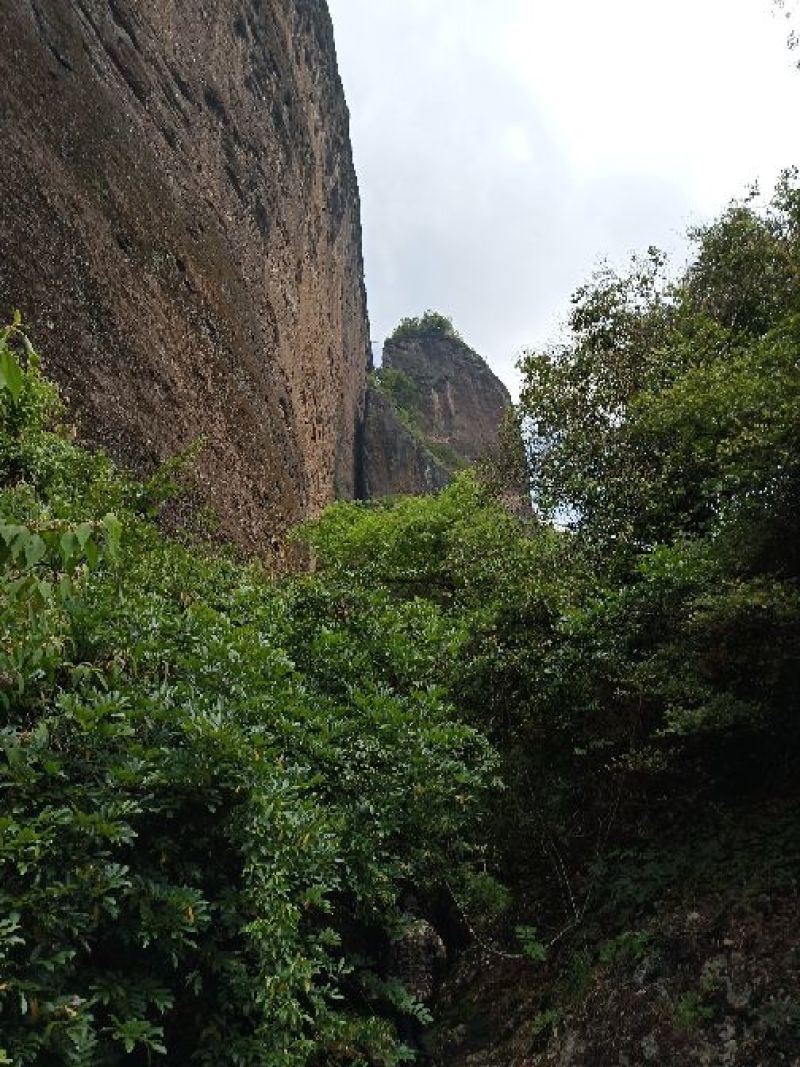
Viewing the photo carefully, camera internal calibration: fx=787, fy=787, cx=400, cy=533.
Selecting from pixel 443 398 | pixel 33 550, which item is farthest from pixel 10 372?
pixel 443 398

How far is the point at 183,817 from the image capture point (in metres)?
4.34

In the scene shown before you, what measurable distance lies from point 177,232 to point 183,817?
45.4 ft

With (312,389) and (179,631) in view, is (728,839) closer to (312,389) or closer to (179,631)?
(179,631)

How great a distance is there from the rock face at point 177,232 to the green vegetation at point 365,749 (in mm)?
2859

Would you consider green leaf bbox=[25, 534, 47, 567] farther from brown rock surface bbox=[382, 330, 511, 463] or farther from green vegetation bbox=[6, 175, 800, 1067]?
brown rock surface bbox=[382, 330, 511, 463]

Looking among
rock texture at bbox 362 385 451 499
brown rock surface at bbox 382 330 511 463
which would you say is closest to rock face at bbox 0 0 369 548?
rock texture at bbox 362 385 451 499

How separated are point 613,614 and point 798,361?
3.02 meters

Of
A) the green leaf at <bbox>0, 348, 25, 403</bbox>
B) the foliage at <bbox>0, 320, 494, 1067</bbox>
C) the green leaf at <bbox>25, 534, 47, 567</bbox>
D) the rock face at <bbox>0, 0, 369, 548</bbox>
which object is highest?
A: the rock face at <bbox>0, 0, 369, 548</bbox>

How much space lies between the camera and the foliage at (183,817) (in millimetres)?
3395

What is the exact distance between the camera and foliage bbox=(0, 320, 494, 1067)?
339 cm

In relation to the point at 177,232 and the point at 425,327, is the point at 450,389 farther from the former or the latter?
the point at 177,232

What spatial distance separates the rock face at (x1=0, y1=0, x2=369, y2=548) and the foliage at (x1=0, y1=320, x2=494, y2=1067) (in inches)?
245

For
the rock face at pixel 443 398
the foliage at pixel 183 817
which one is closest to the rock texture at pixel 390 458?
the rock face at pixel 443 398

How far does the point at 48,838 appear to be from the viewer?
11.7 ft
